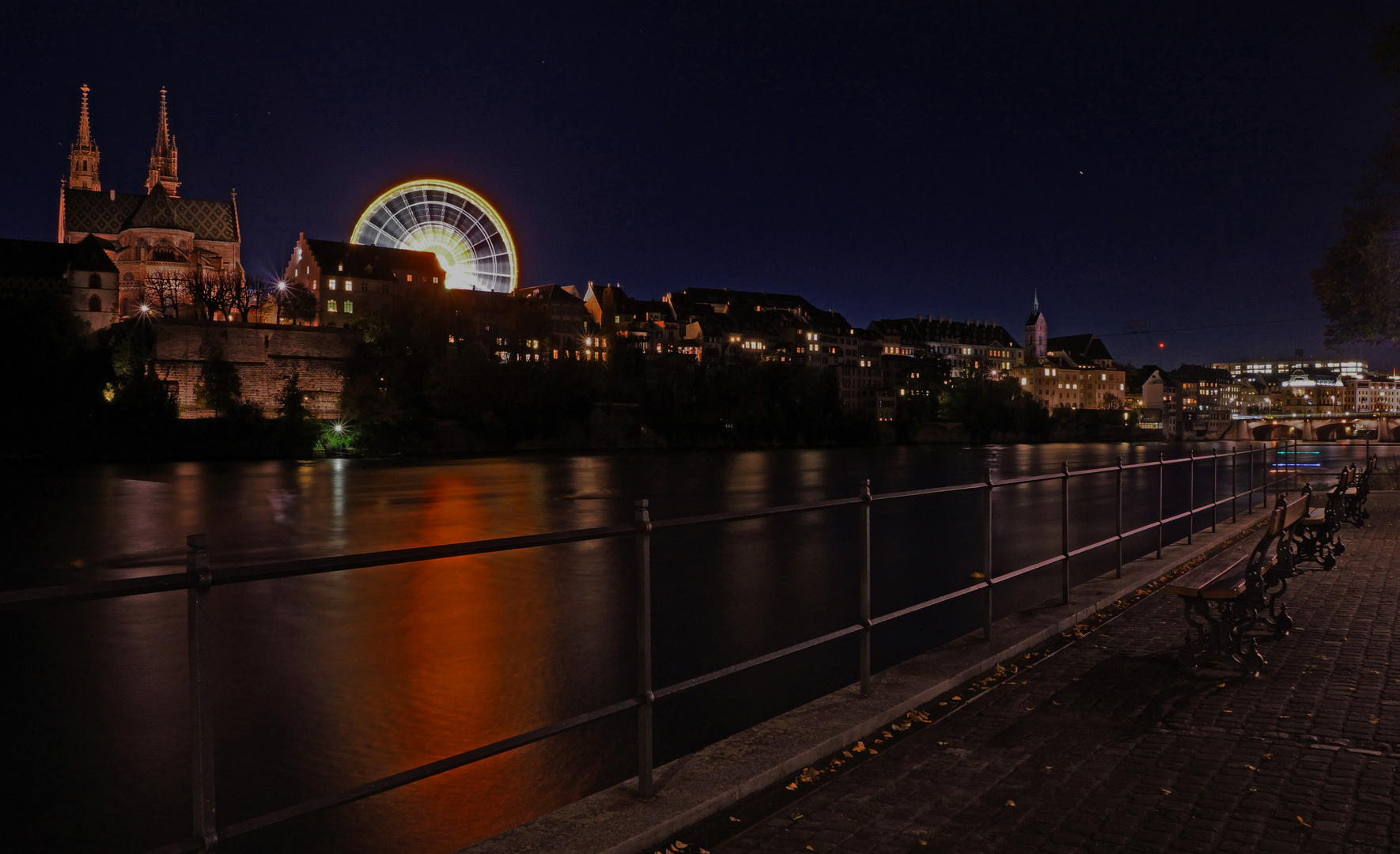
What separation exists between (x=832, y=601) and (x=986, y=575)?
35.6 feet

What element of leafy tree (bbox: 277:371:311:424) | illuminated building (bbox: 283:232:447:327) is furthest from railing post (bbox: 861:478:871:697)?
illuminated building (bbox: 283:232:447:327)

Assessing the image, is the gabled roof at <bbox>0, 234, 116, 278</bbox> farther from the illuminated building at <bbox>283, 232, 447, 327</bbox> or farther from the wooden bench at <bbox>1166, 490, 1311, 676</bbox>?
the wooden bench at <bbox>1166, 490, 1311, 676</bbox>

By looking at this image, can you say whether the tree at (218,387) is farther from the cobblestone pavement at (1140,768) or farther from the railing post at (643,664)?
the railing post at (643,664)

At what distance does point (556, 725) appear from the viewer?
412 centimetres

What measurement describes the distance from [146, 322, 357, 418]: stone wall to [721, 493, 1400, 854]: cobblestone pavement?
8886cm

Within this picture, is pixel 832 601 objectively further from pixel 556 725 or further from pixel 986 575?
pixel 556 725

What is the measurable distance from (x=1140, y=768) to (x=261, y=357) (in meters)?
92.9

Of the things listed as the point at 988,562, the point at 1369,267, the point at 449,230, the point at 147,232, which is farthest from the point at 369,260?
the point at 988,562

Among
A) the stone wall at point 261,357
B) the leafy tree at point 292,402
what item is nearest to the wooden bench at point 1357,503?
the leafy tree at point 292,402

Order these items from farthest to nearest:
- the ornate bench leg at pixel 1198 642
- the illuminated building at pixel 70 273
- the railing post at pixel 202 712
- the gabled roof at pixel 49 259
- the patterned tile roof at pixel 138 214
A: the patterned tile roof at pixel 138 214
the gabled roof at pixel 49 259
the illuminated building at pixel 70 273
the ornate bench leg at pixel 1198 642
the railing post at pixel 202 712

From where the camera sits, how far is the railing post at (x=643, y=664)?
431 cm

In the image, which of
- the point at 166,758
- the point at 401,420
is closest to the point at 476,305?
the point at 401,420

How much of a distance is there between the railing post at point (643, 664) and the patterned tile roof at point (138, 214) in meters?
116

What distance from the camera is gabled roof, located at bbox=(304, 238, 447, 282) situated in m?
108
